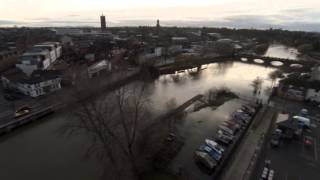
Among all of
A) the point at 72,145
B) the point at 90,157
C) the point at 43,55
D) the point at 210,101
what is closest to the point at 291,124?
the point at 210,101

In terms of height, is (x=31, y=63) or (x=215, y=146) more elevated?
(x=31, y=63)

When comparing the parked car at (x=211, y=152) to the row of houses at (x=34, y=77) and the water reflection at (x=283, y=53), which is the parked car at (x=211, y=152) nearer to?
the row of houses at (x=34, y=77)

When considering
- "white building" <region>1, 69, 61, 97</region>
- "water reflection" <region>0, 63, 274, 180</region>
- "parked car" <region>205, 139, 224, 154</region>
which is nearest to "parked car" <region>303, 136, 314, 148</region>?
"parked car" <region>205, 139, 224, 154</region>

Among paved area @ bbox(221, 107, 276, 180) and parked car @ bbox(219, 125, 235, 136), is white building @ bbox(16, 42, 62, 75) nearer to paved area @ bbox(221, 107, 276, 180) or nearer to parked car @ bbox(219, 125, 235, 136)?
parked car @ bbox(219, 125, 235, 136)

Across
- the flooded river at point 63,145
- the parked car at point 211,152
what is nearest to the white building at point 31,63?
the flooded river at point 63,145

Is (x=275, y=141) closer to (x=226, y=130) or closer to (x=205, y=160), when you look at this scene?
(x=226, y=130)

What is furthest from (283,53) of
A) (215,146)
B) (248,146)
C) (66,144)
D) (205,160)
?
(66,144)
